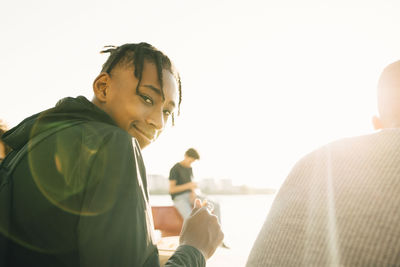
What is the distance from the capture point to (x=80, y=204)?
0.72 m

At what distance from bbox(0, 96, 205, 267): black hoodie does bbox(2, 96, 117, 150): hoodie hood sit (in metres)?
0.15

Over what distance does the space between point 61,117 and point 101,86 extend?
38cm

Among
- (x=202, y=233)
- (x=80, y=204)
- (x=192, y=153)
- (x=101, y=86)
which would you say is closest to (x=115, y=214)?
(x=80, y=204)

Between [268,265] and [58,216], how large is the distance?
62 centimetres

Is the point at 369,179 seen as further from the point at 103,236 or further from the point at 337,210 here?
the point at 103,236

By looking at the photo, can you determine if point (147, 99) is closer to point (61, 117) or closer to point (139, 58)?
point (139, 58)

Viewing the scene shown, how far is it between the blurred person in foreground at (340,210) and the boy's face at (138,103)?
2.21 feet

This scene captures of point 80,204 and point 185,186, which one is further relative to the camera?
point 185,186

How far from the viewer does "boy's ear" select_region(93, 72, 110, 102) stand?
128 cm

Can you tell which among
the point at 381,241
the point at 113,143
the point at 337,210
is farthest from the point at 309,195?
the point at 113,143

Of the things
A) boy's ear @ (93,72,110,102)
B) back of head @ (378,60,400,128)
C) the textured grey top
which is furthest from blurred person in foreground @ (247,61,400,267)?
boy's ear @ (93,72,110,102)

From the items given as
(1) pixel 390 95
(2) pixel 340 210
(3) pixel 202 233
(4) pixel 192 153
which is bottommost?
(4) pixel 192 153

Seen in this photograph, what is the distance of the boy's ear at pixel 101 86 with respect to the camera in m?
1.28

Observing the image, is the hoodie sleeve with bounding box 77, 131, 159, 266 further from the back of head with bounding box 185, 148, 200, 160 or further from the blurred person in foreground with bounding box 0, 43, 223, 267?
the back of head with bounding box 185, 148, 200, 160
